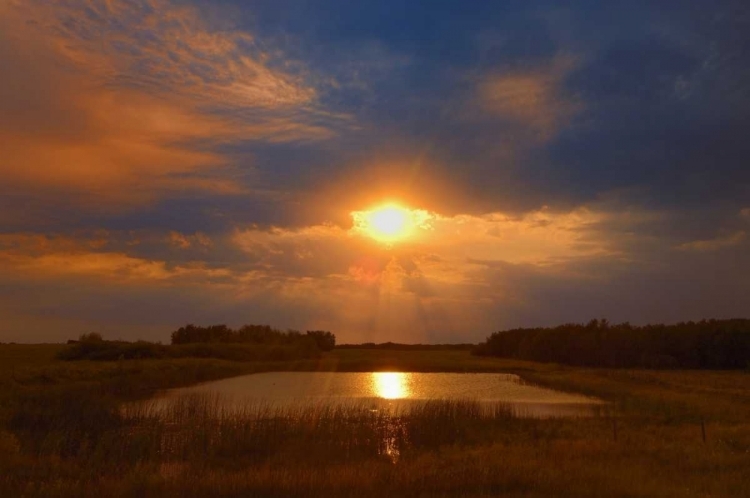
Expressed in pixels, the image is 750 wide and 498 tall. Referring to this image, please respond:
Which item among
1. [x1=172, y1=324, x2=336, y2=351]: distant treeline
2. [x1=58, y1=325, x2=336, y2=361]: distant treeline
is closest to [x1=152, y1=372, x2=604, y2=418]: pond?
[x1=58, y1=325, x2=336, y2=361]: distant treeline

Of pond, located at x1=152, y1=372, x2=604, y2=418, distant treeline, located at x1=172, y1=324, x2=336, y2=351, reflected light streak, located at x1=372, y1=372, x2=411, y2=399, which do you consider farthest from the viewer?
distant treeline, located at x1=172, y1=324, x2=336, y2=351

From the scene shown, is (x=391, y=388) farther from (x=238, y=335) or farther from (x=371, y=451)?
(x=238, y=335)

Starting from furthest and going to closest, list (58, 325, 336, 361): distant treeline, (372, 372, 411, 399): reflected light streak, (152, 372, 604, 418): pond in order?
(58, 325, 336, 361): distant treeline → (372, 372, 411, 399): reflected light streak → (152, 372, 604, 418): pond

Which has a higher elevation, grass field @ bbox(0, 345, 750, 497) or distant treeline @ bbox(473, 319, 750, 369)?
distant treeline @ bbox(473, 319, 750, 369)

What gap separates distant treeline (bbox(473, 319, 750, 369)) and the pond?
2728 cm

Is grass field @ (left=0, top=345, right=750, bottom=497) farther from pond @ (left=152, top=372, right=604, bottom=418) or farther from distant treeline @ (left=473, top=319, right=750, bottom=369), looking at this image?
distant treeline @ (left=473, top=319, right=750, bottom=369)

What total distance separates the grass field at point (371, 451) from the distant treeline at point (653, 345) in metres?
42.3

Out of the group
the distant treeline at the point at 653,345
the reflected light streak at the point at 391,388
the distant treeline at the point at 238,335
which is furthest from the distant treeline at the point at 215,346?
the distant treeline at the point at 653,345

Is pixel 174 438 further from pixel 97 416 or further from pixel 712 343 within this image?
pixel 712 343

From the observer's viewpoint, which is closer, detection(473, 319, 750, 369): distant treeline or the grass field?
the grass field

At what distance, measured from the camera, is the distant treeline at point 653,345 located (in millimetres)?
70875

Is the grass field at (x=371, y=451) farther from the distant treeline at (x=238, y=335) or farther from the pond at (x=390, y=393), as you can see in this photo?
the distant treeline at (x=238, y=335)

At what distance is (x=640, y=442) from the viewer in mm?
18219

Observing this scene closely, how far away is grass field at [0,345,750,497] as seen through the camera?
1152 cm
